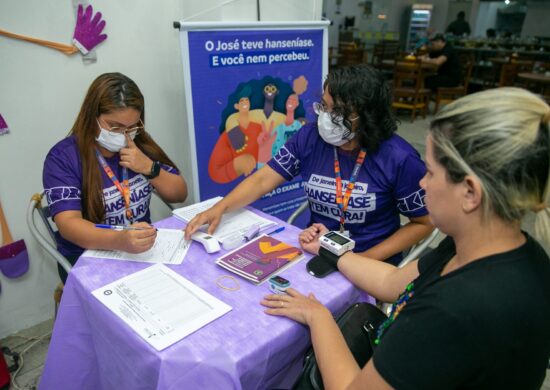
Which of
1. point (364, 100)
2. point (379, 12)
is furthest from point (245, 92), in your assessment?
point (379, 12)

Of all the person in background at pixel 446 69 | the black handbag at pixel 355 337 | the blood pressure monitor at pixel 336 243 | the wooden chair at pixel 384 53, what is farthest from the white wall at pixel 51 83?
the wooden chair at pixel 384 53

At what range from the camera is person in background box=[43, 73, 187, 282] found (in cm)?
138

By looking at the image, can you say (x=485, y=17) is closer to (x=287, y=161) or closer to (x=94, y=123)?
(x=287, y=161)

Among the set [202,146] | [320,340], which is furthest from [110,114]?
[320,340]

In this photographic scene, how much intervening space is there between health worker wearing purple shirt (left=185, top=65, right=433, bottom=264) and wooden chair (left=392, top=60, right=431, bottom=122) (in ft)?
16.1

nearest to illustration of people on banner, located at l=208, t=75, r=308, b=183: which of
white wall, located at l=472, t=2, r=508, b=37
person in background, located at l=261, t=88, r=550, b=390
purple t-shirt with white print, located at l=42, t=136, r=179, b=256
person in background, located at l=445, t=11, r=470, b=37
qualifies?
purple t-shirt with white print, located at l=42, t=136, r=179, b=256

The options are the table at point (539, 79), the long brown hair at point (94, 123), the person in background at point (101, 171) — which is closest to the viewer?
the person in background at point (101, 171)

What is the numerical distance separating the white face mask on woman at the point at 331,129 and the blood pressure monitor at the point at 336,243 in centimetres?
39

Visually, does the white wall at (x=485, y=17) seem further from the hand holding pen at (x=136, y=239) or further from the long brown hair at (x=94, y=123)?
the hand holding pen at (x=136, y=239)

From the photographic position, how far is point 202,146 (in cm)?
230

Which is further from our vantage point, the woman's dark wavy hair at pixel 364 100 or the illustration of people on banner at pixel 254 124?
the illustration of people on banner at pixel 254 124

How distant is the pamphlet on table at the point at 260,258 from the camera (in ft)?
3.89

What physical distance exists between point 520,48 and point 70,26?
32.7 ft

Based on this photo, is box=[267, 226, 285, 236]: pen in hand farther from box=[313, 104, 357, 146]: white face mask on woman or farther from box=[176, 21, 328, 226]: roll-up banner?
box=[176, 21, 328, 226]: roll-up banner
